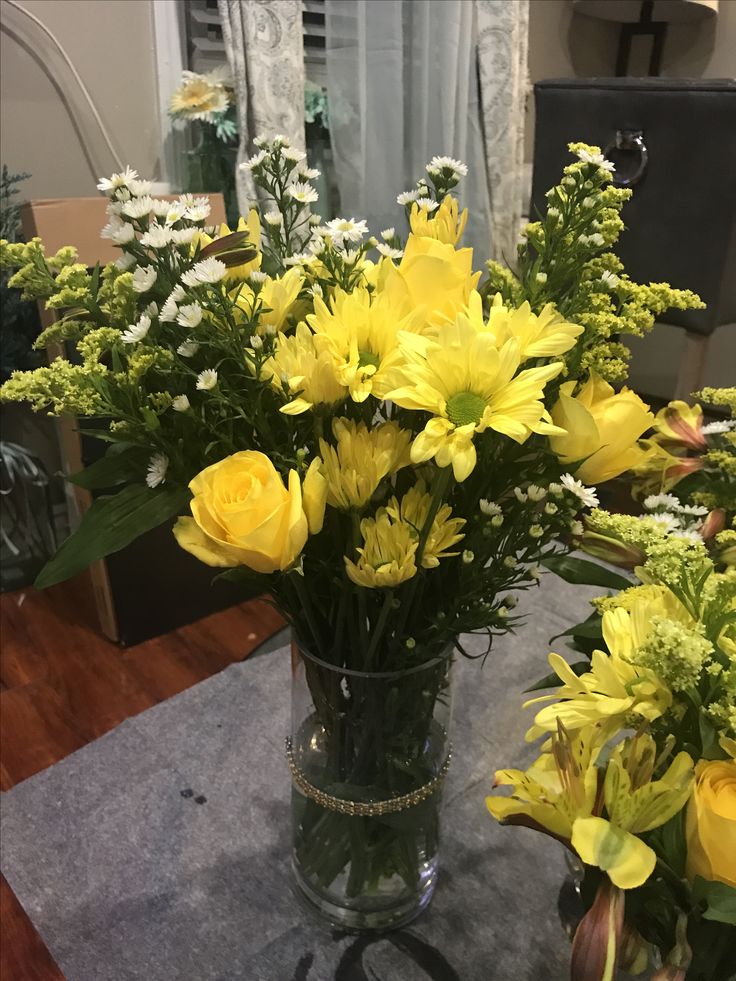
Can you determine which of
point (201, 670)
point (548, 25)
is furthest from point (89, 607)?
point (548, 25)

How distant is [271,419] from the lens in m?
0.48

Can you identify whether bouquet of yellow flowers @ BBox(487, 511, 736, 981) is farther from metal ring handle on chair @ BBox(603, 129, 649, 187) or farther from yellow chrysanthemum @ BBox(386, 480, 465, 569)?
metal ring handle on chair @ BBox(603, 129, 649, 187)

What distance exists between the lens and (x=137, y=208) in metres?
0.43

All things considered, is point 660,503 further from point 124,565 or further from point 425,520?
point 124,565

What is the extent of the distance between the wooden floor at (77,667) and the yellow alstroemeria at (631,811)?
1.78 ft

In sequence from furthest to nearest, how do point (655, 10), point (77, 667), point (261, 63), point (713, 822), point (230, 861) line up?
point (655, 10) → point (261, 63) → point (77, 667) → point (230, 861) → point (713, 822)

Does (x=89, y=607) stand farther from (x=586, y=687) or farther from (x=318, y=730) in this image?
(x=586, y=687)

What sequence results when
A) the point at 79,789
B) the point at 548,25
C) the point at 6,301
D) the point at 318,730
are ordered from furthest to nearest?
1. the point at 548,25
2. the point at 6,301
3. the point at 79,789
4. the point at 318,730

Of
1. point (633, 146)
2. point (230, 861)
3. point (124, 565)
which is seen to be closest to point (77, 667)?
point (124, 565)

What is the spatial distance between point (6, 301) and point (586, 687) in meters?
A: 1.29

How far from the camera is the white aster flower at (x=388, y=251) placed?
491mm

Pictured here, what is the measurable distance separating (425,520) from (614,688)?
135 mm

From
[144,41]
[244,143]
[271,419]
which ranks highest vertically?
Result: [144,41]

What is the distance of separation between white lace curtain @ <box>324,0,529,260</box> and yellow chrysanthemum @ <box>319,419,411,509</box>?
1.21m
